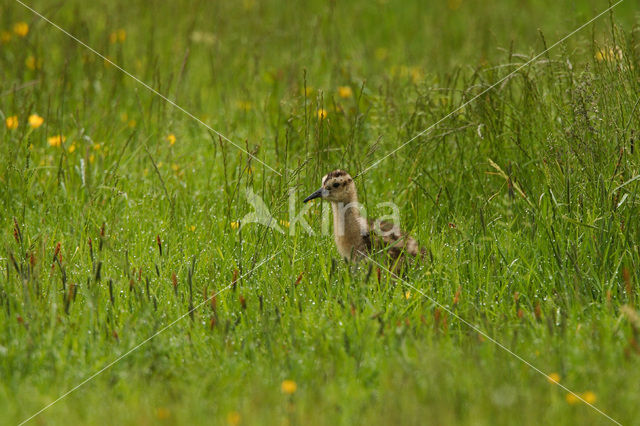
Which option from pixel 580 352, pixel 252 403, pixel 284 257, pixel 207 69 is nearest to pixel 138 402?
pixel 252 403

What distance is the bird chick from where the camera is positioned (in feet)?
15.5

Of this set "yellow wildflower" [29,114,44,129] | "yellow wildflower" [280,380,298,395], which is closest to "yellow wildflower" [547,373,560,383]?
"yellow wildflower" [280,380,298,395]

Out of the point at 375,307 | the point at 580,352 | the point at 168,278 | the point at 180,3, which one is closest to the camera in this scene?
the point at 580,352

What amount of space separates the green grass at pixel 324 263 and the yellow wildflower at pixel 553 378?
0.03 m

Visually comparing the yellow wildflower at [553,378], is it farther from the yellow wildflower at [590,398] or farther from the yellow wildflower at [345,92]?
the yellow wildflower at [345,92]

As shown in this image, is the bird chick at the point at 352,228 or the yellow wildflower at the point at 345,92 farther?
the yellow wildflower at the point at 345,92

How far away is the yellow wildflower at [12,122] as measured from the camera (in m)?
5.89

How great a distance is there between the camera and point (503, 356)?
11.2ft

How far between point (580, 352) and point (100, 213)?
3154 millimetres

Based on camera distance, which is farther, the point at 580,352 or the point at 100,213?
the point at 100,213

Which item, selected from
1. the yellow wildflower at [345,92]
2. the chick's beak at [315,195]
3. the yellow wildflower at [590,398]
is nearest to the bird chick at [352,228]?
the chick's beak at [315,195]

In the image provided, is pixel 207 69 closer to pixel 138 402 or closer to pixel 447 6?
pixel 447 6

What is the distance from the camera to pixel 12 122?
239 inches

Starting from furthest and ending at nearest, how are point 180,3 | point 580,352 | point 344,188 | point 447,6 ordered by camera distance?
point 447,6 → point 180,3 → point 344,188 → point 580,352
